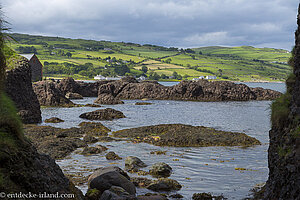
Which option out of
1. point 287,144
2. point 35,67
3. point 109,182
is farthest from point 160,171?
point 35,67

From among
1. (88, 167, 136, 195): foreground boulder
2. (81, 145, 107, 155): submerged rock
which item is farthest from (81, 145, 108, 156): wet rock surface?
(88, 167, 136, 195): foreground boulder

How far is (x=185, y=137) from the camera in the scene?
24266 millimetres

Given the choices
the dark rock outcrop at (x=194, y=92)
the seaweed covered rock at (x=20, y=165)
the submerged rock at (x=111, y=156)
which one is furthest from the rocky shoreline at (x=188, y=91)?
the seaweed covered rock at (x=20, y=165)

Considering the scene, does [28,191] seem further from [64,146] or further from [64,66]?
[64,66]

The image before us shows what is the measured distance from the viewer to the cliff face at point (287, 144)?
857 centimetres

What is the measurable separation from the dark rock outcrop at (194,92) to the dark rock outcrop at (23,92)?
40.0 meters

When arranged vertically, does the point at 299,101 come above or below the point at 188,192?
above

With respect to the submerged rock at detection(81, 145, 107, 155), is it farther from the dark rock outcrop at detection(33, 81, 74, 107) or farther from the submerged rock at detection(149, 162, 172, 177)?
the dark rock outcrop at detection(33, 81, 74, 107)

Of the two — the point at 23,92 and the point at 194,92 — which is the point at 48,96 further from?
the point at 194,92

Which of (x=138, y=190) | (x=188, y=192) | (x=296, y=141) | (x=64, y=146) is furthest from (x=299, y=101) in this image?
(x=64, y=146)

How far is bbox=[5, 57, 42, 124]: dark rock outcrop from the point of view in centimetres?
2938

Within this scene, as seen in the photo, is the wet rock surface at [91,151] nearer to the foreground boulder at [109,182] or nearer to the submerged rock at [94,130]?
the submerged rock at [94,130]

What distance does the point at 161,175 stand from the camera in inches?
603

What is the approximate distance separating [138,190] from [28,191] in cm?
618
